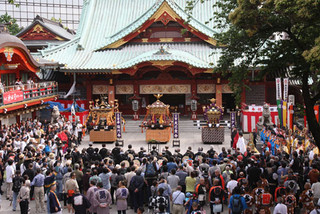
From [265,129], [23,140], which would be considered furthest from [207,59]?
[23,140]

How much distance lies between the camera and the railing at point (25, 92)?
20352 mm

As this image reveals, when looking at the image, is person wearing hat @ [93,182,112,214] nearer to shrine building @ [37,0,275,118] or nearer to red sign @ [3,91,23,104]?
red sign @ [3,91,23,104]

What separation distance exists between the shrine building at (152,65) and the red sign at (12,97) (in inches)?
225

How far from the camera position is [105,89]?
29328 millimetres

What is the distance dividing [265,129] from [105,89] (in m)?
14.2

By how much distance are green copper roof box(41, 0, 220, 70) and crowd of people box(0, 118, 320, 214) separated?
44.8 ft

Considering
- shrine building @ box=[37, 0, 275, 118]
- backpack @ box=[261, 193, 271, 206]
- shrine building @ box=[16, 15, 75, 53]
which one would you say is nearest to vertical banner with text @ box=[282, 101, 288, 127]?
backpack @ box=[261, 193, 271, 206]

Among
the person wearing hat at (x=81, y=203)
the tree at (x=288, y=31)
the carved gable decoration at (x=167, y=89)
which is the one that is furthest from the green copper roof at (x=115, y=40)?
the person wearing hat at (x=81, y=203)

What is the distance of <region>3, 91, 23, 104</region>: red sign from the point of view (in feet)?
66.3

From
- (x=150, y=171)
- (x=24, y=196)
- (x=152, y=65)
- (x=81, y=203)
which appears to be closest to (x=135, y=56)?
(x=152, y=65)

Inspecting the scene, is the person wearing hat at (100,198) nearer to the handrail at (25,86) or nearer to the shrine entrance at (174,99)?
the handrail at (25,86)

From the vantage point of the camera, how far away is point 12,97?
21.2 m

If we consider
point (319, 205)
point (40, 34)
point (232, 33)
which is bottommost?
point (319, 205)

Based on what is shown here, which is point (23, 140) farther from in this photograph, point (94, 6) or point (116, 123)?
point (94, 6)
